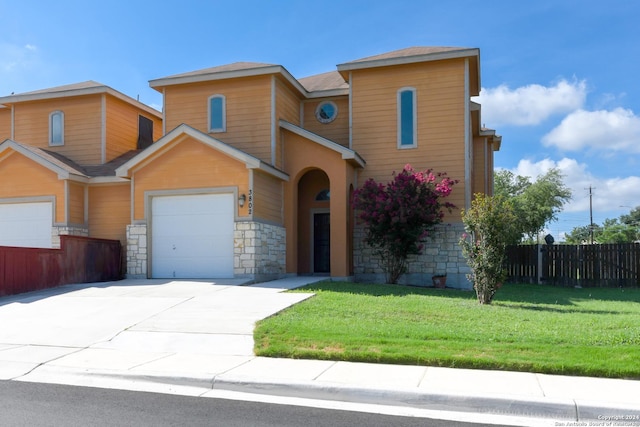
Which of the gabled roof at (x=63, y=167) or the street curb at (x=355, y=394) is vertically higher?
the gabled roof at (x=63, y=167)

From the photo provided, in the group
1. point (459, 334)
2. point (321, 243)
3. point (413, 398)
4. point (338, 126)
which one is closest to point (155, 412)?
point (413, 398)

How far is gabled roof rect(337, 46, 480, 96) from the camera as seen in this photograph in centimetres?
1809

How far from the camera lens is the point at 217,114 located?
766 inches

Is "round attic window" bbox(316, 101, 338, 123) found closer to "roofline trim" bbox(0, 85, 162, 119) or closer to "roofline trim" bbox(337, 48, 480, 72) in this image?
"roofline trim" bbox(337, 48, 480, 72)

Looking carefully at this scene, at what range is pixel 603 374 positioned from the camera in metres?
6.66

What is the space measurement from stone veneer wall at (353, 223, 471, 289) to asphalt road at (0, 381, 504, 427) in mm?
12812

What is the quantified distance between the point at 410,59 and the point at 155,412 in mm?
15426

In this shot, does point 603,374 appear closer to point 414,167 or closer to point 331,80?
point 414,167

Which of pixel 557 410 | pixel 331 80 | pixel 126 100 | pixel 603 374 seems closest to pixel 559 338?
pixel 603 374

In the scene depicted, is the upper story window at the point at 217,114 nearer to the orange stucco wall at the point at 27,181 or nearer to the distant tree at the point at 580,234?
the orange stucco wall at the point at 27,181

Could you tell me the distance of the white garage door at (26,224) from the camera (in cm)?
1920

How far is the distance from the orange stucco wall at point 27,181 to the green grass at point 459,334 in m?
11.4

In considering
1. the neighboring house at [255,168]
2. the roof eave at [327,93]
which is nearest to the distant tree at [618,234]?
the neighboring house at [255,168]

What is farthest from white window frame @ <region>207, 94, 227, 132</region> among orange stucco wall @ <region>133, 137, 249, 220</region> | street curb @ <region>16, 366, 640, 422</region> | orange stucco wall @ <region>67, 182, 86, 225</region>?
street curb @ <region>16, 366, 640, 422</region>
